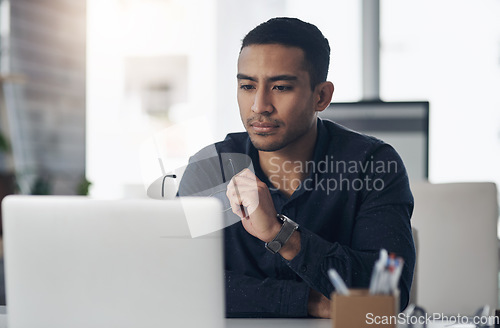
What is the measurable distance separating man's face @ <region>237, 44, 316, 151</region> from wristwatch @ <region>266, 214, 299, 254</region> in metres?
0.36

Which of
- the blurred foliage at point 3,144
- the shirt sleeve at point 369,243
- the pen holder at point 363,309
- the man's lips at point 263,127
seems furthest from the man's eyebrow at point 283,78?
the blurred foliage at point 3,144

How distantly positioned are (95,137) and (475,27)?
2.25m

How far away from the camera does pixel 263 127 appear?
5.18 feet

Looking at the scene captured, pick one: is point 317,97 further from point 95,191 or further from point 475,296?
point 95,191

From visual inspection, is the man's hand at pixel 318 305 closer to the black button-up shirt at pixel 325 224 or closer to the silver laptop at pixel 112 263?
the black button-up shirt at pixel 325 224

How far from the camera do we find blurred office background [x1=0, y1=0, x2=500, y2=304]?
344 cm

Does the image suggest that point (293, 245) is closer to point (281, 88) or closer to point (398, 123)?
point (281, 88)

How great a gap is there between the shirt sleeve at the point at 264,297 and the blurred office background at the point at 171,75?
6.44ft

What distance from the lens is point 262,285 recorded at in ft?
4.47

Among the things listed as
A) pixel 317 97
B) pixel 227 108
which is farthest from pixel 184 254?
pixel 227 108

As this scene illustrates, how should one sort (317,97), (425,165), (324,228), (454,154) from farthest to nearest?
(454,154) → (425,165) → (317,97) → (324,228)

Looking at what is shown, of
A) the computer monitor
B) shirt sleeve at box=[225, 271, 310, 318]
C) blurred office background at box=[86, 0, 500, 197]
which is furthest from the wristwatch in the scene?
blurred office background at box=[86, 0, 500, 197]

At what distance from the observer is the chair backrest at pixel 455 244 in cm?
164

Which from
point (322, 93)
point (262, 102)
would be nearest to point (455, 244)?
point (322, 93)
